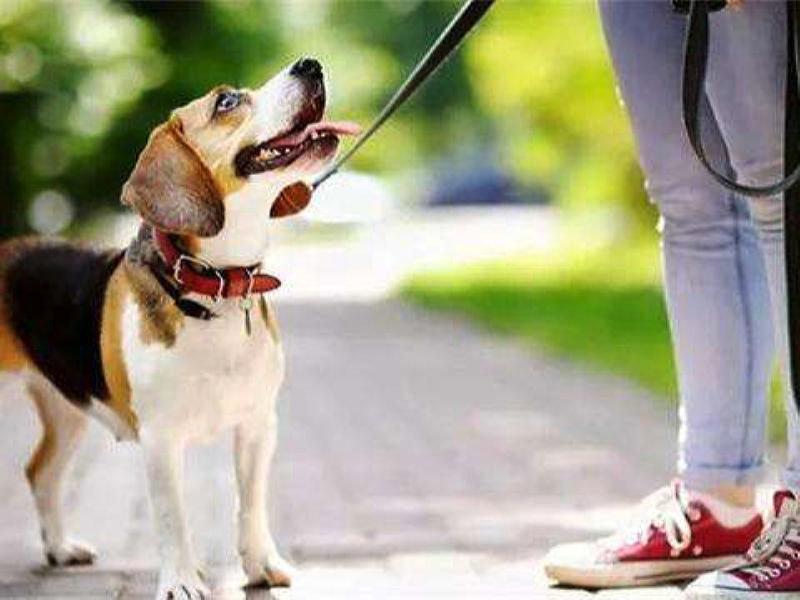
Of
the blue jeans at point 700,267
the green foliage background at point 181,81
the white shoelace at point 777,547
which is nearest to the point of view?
the white shoelace at point 777,547

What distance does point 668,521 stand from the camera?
4.50 metres

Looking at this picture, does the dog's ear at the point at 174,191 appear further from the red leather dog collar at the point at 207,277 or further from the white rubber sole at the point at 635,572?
the white rubber sole at the point at 635,572

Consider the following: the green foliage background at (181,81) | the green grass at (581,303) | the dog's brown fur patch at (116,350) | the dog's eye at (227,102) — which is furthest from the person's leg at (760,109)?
the green foliage background at (181,81)

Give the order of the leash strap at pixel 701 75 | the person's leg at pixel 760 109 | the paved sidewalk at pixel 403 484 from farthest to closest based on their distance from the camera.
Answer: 1. the paved sidewalk at pixel 403 484
2. the person's leg at pixel 760 109
3. the leash strap at pixel 701 75

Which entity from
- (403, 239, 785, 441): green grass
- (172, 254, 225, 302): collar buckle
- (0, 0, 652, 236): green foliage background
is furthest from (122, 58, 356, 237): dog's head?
(0, 0, 652, 236): green foliage background

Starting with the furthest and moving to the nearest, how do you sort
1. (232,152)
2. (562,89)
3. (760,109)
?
(562,89)
(232,152)
(760,109)

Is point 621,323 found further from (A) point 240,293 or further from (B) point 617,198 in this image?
(B) point 617,198

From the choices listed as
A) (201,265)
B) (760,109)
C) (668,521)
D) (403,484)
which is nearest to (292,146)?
(201,265)

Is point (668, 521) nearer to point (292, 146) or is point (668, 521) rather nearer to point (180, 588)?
point (180, 588)

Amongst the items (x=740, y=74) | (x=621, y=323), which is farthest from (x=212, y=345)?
(x=621, y=323)

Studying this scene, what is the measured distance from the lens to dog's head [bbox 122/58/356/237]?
4090mm

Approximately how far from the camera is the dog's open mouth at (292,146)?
13.4 feet

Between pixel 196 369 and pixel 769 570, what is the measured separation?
1312 mm

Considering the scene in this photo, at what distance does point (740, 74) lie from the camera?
3.98m
